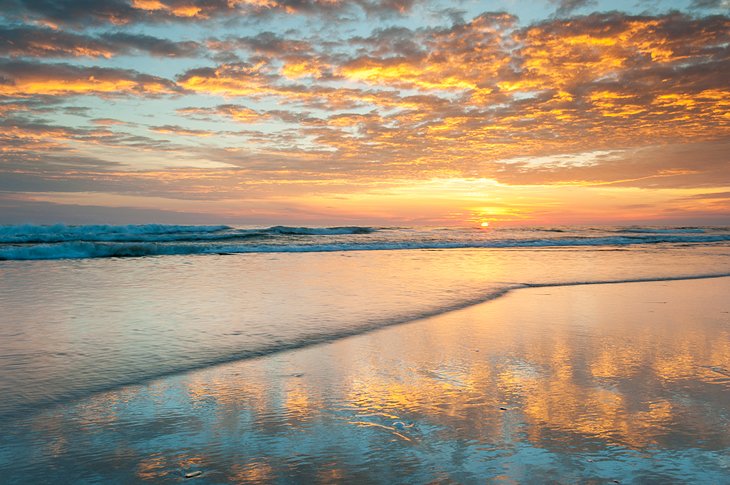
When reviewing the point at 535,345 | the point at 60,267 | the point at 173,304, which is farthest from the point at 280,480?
the point at 60,267

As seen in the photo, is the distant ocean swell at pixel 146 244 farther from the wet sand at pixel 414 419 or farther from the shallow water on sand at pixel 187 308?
the wet sand at pixel 414 419

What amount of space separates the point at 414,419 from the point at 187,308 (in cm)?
485

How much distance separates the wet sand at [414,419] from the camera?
2428 millimetres

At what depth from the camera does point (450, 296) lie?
8.47 m

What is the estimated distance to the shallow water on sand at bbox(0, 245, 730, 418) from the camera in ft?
13.9

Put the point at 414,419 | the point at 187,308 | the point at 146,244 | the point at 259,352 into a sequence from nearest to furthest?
the point at 414,419
the point at 259,352
the point at 187,308
the point at 146,244

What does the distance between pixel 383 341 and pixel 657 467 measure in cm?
308

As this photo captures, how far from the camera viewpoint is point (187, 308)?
7.01 metres

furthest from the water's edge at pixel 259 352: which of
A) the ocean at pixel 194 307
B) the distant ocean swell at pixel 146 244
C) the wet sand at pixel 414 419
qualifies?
the distant ocean swell at pixel 146 244

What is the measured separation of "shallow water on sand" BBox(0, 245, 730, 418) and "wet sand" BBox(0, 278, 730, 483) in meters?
0.57

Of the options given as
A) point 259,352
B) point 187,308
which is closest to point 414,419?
point 259,352

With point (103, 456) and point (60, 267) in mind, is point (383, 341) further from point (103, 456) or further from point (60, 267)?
point (60, 267)

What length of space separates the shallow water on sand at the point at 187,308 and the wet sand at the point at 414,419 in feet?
1.88

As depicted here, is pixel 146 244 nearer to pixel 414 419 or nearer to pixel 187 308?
pixel 187 308
